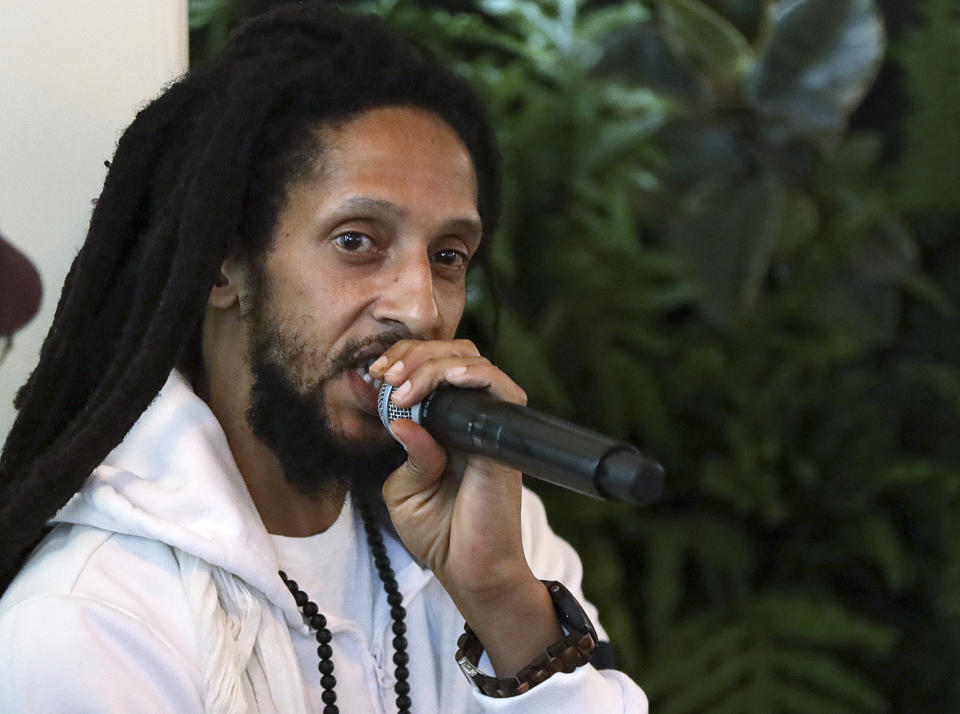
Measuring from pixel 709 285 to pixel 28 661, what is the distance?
5.92ft

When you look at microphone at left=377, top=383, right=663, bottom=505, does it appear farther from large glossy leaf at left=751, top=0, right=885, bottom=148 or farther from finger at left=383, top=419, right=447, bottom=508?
large glossy leaf at left=751, top=0, right=885, bottom=148

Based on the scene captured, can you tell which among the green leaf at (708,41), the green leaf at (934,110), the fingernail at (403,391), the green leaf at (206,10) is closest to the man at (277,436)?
the fingernail at (403,391)

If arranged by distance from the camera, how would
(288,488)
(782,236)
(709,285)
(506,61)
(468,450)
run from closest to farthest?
1. (468,450)
2. (288,488)
3. (709,285)
4. (782,236)
5. (506,61)

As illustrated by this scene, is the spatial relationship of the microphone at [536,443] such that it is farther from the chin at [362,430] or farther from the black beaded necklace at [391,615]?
the black beaded necklace at [391,615]

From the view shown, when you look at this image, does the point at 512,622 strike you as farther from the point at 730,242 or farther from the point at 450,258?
the point at 730,242

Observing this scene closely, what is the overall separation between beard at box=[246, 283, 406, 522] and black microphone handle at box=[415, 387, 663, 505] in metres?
0.17

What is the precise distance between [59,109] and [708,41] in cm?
171

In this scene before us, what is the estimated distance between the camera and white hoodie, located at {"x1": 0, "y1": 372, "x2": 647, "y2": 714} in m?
A: 0.93

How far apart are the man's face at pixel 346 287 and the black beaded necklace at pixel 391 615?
0.40 ft

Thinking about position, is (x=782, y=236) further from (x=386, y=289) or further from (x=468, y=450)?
(x=468, y=450)

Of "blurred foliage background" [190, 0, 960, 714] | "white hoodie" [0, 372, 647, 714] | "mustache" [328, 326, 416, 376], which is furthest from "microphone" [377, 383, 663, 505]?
"blurred foliage background" [190, 0, 960, 714]

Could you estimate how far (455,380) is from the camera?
3.08 ft

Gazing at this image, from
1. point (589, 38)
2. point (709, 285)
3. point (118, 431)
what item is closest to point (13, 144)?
point (118, 431)

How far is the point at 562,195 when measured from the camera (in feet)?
8.58
